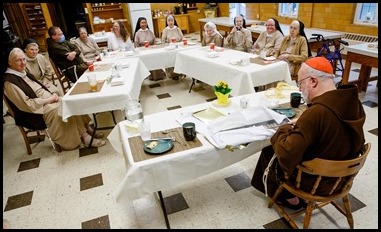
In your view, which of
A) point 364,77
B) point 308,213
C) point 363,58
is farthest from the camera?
point 364,77

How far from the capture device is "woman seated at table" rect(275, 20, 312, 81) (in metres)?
3.28

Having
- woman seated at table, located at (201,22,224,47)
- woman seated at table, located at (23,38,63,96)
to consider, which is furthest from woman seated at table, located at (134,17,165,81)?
woman seated at table, located at (23,38,63,96)

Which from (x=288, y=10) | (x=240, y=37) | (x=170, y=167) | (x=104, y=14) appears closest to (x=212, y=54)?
(x=240, y=37)

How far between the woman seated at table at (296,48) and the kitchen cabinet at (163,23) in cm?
620

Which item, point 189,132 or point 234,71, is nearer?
point 189,132

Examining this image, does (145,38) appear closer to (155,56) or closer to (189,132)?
(155,56)

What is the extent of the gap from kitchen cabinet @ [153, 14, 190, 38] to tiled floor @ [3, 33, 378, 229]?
23.2ft

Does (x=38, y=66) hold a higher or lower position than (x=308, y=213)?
higher

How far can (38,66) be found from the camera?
10.4 ft

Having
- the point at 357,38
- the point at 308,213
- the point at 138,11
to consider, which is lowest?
the point at 308,213

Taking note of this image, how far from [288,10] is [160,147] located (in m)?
6.73

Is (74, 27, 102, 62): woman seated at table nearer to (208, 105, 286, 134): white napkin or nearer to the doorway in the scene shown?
(208, 105, 286, 134): white napkin

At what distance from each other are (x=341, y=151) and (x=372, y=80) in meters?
3.17

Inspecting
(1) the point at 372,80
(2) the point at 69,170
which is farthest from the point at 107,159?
(1) the point at 372,80
